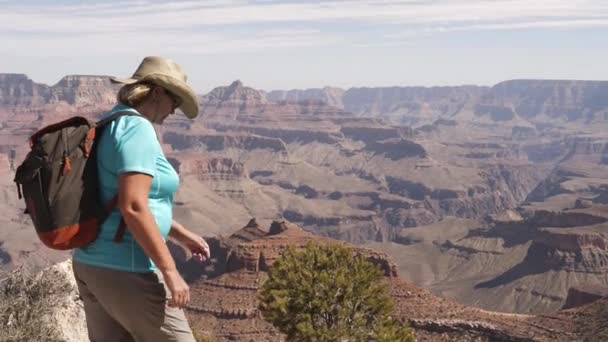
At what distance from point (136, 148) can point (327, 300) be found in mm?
19123

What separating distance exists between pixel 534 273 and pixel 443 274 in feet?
79.6

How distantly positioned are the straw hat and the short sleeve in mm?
473

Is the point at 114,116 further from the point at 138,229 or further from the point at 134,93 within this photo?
the point at 138,229

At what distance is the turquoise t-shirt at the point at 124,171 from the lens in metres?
6.03

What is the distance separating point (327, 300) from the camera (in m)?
24.5

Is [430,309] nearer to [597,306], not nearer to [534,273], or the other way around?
[597,306]

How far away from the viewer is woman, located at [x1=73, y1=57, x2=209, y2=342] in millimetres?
5977

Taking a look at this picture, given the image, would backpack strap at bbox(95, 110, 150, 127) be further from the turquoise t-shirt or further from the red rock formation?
the red rock formation

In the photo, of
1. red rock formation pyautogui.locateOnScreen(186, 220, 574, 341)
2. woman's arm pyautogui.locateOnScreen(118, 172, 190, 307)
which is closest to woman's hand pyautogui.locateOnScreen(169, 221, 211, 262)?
woman's arm pyautogui.locateOnScreen(118, 172, 190, 307)

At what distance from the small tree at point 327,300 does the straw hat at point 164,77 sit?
1771 centimetres

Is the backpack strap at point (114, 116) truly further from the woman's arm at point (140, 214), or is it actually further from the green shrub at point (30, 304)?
the green shrub at point (30, 304)

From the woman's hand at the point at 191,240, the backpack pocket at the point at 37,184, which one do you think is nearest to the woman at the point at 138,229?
the backpack pocket at the point at 37,184

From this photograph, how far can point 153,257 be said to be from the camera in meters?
6.02

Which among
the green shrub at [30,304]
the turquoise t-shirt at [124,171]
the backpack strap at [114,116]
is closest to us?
the turquoise t-shirt at [124,171]
